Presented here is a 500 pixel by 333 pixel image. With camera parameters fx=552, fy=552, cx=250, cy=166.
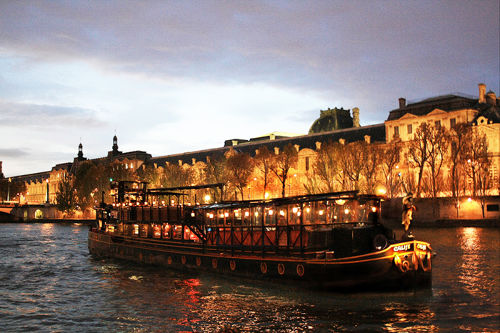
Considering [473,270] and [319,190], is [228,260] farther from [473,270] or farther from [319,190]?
[319,190]

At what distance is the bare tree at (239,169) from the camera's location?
10500cm

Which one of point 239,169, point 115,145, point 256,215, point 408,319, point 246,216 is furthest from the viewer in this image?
point 115,145

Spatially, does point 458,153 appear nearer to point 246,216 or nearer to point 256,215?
point 246,216

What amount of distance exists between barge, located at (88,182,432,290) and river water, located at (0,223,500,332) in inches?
36.5

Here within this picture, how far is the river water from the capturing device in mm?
24906

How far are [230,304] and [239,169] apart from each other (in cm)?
7768

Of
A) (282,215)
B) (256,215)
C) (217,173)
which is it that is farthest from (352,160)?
(282,215)

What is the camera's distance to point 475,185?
81.1 meters

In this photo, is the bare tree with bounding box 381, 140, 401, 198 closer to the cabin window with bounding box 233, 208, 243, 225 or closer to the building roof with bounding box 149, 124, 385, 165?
the building roof with bounding box 149, 124, 385, 165

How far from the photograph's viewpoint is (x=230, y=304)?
29438mm

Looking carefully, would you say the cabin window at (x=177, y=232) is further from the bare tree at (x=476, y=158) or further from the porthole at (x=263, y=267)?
the bare tree at (x=476, y=158)

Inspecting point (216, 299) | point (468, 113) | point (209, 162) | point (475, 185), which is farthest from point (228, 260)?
point (209, 162)

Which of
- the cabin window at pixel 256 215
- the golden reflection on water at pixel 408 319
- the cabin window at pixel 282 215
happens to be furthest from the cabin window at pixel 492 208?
the golden reflection on water at pixel 408 319

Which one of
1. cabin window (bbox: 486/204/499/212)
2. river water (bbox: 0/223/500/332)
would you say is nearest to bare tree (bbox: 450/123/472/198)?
cabin window (bbox: 486/204/499/212)
